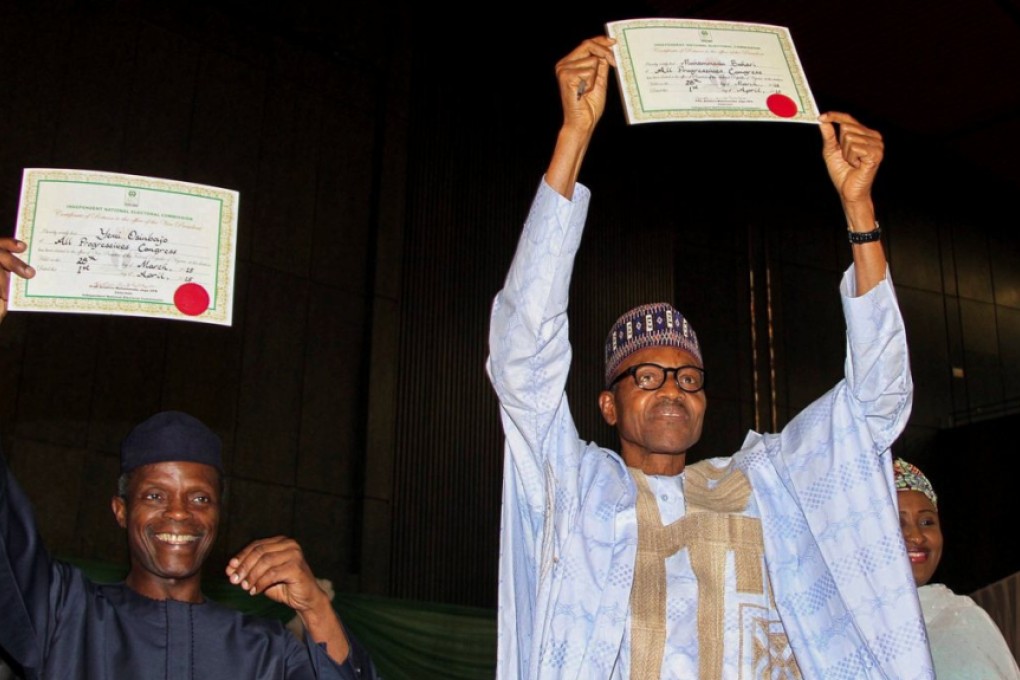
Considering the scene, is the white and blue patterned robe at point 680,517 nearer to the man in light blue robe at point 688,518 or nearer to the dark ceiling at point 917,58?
the man in light blue robe at point 688,518

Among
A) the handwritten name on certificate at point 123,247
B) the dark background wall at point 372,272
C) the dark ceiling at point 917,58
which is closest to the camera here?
the handwritten name on certificate at point 123,247

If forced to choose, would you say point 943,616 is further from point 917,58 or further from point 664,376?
point 917,58

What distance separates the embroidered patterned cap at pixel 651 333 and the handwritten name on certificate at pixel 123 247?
77 centimetres

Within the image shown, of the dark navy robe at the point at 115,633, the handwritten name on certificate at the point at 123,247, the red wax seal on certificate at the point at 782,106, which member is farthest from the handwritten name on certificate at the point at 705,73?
the dark navy robe at the point at 115,633

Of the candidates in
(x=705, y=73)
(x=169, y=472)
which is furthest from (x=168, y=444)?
(x=705, y=73)

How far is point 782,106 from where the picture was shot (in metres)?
2.39

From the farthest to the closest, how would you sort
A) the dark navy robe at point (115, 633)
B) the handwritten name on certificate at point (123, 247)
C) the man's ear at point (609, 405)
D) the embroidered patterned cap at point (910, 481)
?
1. the embroidered patterned cap at point (910, 481)
2. the man's ear at point (609, 405)
3. the handwritten name on certificate at point (123, 247)
4. the dark navy robe at point (115, 633)

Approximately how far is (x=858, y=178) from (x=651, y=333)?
1.60 ft

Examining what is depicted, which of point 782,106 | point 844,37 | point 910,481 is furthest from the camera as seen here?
point 844,37

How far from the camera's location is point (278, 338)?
6.80 m

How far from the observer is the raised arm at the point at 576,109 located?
86.0 inches

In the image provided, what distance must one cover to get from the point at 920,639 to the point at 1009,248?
1031 centimetres

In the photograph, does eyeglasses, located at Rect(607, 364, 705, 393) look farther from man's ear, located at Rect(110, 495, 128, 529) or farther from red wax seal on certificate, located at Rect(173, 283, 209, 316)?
man's ear, located at Rect(110, 495, 128, 529)

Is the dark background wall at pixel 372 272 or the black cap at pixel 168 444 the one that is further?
the dark background wall at pixel 372 272
